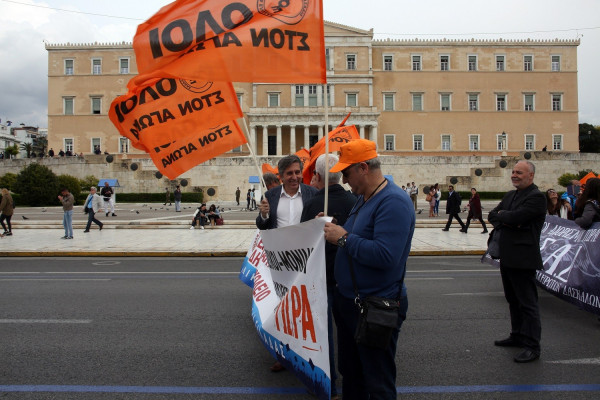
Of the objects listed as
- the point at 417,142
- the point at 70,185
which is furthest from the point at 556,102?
the point at 70,185

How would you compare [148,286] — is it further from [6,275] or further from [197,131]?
[197,131]

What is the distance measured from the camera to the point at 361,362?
9.75ft

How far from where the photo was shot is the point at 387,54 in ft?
208

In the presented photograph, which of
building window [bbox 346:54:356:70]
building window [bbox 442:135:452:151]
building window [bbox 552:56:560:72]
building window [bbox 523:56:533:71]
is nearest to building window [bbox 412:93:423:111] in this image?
building window [bbox 442:135:452:151]

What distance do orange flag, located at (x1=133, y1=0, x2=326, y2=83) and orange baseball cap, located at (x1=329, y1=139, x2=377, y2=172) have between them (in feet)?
3.31

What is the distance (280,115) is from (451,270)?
172 feet

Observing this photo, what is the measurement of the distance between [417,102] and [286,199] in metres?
62.3

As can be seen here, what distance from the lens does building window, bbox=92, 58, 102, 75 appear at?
6481 centimetres

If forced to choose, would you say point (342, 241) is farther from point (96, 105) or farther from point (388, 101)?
point (96, 105)

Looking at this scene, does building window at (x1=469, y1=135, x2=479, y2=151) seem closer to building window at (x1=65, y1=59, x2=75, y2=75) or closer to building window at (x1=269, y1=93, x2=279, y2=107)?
building window at (x1=269, y1=93, x2=279, y2=107)

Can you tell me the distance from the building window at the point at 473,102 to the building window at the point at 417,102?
21.1 ft

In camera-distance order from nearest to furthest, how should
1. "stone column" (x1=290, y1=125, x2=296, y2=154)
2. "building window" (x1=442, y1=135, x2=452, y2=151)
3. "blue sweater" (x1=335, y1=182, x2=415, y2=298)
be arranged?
"blue sweater" (x1=335, y1=182, x2=415, y2=298)
"stone column" (x1=290, y1=125, x2=296, y2=154)
"building window" (x1=442, y1=135, x2=452, y2=151)

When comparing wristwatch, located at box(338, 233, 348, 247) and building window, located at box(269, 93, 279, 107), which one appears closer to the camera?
wristwatch, located at box(338, 233, 348, 247)

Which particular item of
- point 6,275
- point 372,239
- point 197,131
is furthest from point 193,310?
point 6,275
